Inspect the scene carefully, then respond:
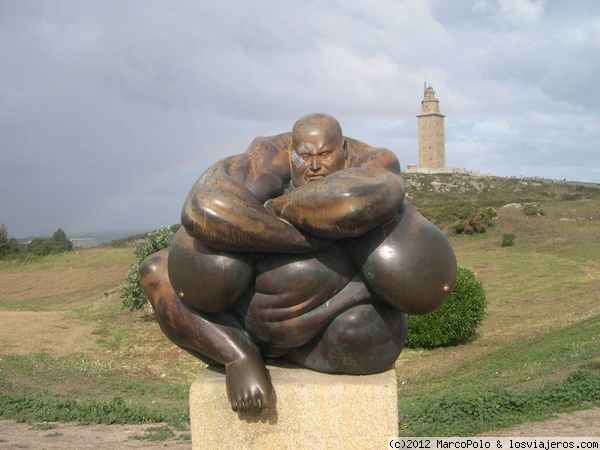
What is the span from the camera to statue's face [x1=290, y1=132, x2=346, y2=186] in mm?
3189

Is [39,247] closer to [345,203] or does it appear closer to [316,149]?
[316,149]

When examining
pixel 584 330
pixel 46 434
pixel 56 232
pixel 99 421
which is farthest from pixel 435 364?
pixel 56 232

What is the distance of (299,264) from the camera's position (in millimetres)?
3092

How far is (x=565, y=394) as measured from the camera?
7031mm

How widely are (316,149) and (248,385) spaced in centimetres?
118

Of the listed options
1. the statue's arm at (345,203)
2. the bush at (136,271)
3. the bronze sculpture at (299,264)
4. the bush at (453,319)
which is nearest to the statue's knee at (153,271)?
the bronze sculpture at (299,264)

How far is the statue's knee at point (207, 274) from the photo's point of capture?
9.84 ft

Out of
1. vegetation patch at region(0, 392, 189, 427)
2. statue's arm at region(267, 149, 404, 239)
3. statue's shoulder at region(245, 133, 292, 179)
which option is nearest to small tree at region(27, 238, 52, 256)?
vegetation patch at region(0, 392, 189, 427)

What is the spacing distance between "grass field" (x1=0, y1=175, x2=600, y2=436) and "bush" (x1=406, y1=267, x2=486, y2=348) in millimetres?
291

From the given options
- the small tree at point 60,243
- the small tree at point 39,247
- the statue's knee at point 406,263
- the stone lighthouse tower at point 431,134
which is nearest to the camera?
the statue's knee at point 406,263

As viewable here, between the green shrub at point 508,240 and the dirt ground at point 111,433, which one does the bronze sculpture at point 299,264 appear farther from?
the green shrub at point 508,240

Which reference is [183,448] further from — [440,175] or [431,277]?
[440,175]

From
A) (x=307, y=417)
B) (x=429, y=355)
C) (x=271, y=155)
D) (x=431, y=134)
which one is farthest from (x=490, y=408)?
(x=431, y=134)

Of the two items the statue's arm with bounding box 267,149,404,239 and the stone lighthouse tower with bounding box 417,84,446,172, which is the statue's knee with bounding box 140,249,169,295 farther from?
the stone lighthouse tower with bounding box 417,84,446,172
